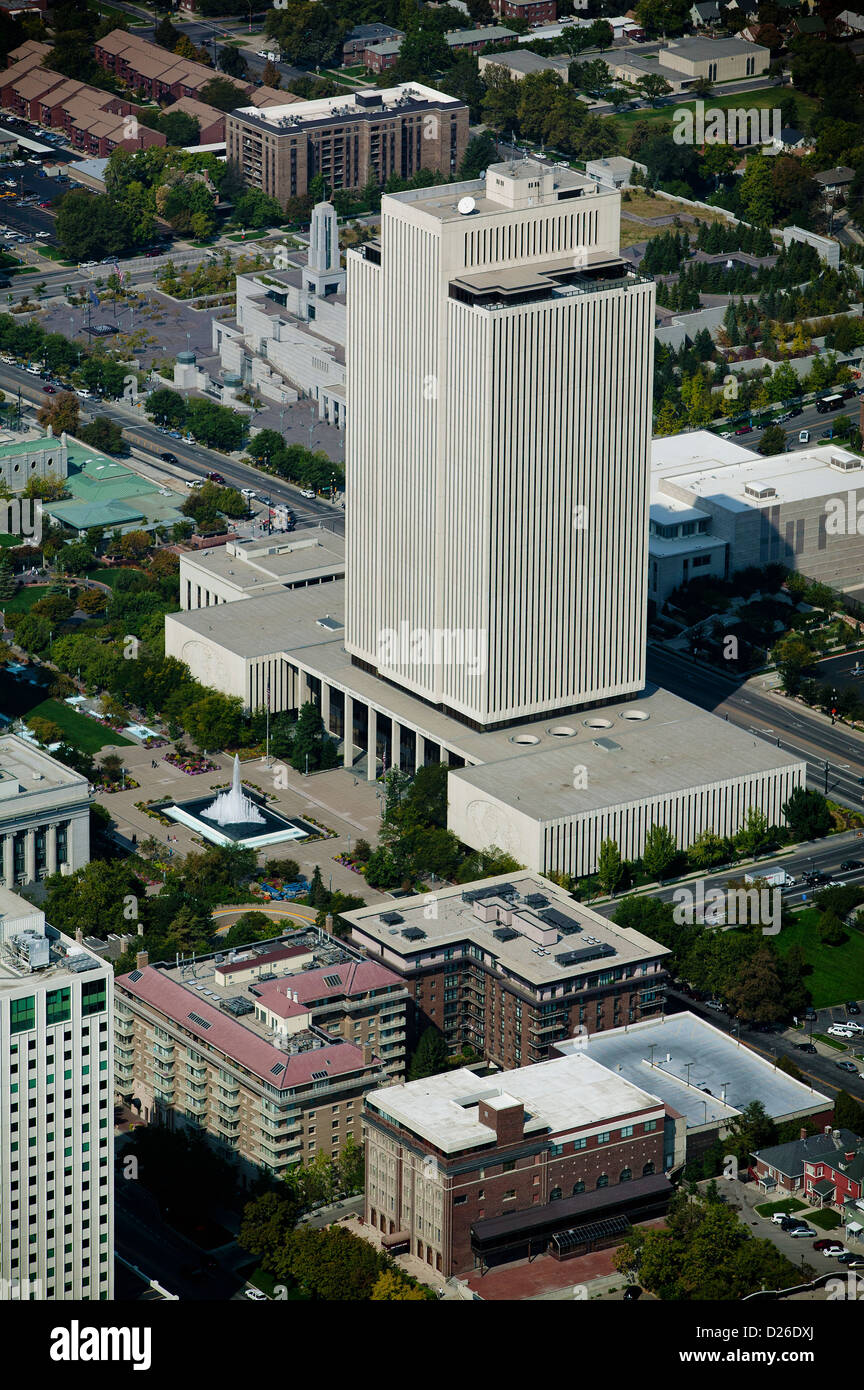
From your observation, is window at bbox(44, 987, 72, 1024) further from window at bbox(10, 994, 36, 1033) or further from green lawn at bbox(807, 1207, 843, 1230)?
green lawn at bbox(807, 1207, 843, 1230)

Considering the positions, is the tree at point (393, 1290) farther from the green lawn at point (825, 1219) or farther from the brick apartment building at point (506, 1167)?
the green lawn at point (825, 1219)

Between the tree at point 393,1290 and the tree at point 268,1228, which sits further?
the tree at point 268,1228

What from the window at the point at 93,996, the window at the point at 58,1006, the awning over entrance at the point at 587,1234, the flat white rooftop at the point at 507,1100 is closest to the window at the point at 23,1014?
the window at the point at 58,1006

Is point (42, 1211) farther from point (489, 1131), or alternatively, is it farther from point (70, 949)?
point (489, 1131)

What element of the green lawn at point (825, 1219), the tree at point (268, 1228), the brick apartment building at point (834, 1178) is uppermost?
the tree at point (268, 1228)

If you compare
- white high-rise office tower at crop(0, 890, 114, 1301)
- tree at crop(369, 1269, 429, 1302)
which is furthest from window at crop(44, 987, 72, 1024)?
tree at crop(369, 1269, 429, 1302)

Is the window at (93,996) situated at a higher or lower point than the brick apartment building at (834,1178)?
higher
